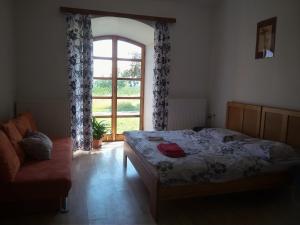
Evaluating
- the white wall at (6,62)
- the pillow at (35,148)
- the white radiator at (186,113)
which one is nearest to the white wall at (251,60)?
the white radiator at (186,113)

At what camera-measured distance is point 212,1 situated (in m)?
4.65

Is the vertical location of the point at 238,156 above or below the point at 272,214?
above

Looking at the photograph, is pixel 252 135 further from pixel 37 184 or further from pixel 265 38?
pixel 37 184

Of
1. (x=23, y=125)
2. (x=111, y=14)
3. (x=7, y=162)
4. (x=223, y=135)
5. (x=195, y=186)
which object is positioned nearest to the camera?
(x=7, y=162)

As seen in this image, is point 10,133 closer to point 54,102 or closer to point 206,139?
point 54,102

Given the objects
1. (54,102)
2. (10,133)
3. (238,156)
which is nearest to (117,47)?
(54,102)

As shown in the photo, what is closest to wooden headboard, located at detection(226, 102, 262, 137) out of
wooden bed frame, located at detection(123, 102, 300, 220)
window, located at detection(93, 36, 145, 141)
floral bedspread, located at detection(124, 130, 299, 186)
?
wooden bed frame, located at detection(123, 102, 300, 220)

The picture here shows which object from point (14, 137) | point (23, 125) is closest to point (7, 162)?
point (14, 137)

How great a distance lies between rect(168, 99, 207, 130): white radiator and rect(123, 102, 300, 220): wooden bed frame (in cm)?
74

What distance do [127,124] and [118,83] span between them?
2.93ft

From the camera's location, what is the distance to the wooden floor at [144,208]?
242cm

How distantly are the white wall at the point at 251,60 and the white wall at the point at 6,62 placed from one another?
343 centimetres

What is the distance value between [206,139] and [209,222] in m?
1.36

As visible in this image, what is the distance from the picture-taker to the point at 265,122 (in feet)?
11.4
